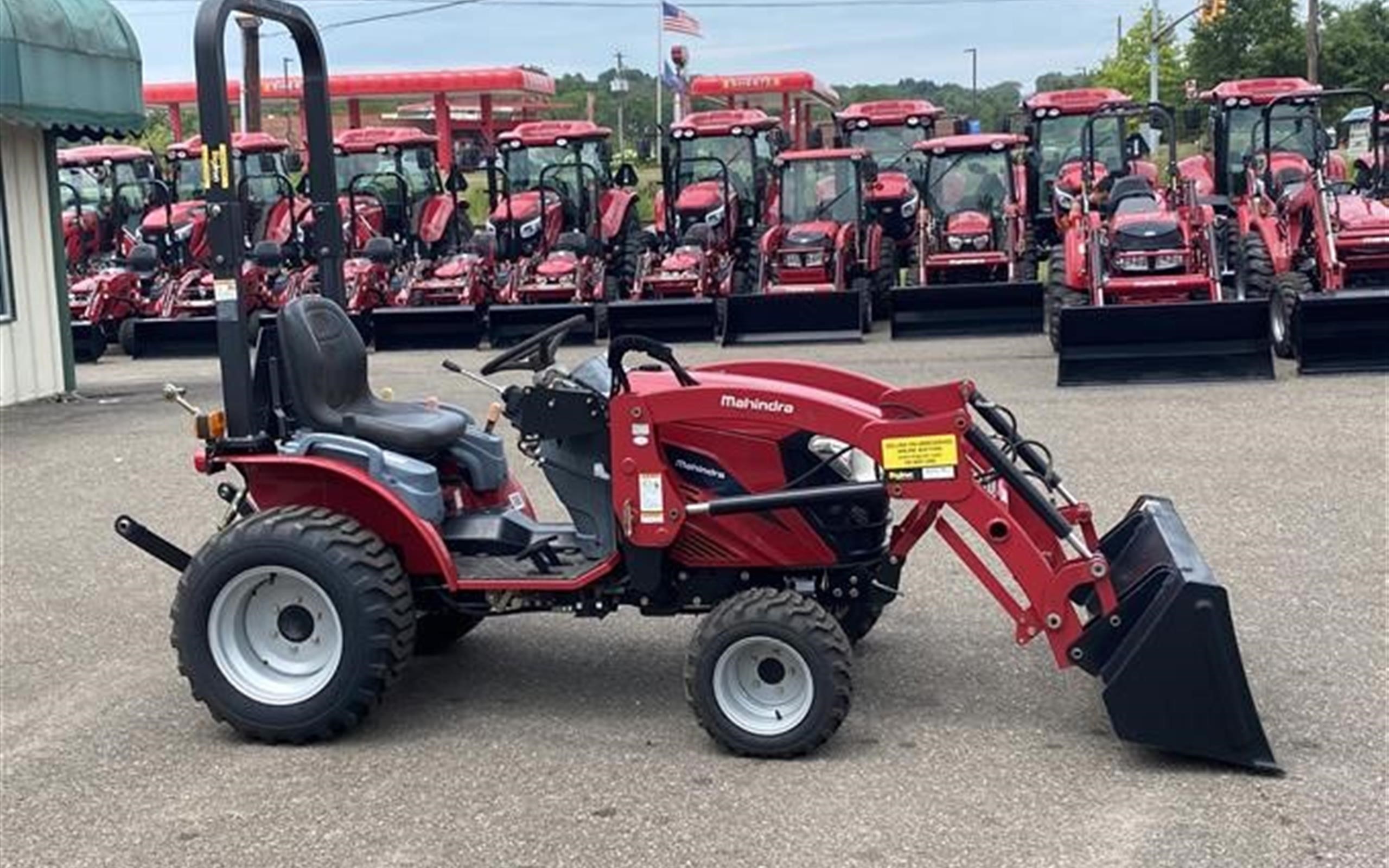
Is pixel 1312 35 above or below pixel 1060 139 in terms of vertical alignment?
above

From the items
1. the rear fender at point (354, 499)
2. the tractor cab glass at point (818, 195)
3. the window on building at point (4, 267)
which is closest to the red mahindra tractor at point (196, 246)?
the window on building at point (4, 267)

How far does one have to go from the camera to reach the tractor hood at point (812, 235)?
17234mm

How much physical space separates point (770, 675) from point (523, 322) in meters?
12.4

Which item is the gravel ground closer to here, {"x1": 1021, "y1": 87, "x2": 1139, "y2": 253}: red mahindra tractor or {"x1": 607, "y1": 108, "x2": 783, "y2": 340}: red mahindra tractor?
{"x1": 607, "y1": 108, "x2": 783, "y2": 340}: red mahindra tractor

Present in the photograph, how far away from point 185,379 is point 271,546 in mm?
11450

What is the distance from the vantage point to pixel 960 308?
16734 mm

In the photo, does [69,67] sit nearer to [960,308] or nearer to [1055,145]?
[960,308]

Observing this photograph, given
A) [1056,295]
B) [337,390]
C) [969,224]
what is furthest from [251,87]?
[337,390]

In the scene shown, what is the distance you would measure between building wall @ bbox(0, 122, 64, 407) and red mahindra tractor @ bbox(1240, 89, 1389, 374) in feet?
35.5

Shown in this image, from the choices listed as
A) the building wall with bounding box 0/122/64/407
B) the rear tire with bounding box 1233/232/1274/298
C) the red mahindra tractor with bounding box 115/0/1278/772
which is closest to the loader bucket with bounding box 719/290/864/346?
the rear tire with bounding box 1233/232/1274/298

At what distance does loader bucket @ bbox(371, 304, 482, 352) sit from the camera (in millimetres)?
17578

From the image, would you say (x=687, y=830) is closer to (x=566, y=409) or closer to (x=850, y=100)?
(x=566, y=409)

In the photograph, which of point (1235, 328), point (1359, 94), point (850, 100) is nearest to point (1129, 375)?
point (1235, 328)

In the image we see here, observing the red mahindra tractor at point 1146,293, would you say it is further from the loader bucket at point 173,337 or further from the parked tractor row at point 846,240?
the loader bucket at point 173,337
